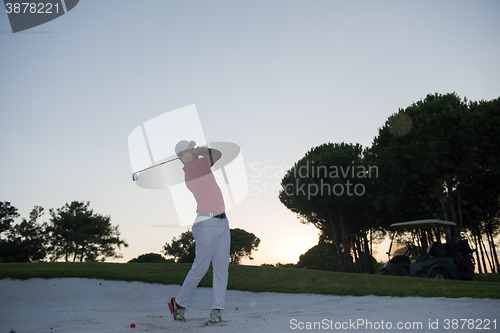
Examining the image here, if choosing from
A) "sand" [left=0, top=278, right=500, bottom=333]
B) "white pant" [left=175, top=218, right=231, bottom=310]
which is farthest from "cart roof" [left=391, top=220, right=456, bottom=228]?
"white pant" [left=175, top=218, right=231, bottom=310]

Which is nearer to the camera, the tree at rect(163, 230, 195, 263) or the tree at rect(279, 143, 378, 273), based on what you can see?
the tree at rect(279, 143, 378, 273)

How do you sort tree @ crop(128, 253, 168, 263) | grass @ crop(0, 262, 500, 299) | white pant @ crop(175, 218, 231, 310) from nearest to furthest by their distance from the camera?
white pant @ crop(175, 218, 231, 310) < grass @ crop(0, 262, 500, 299) < tree @ crop(128, 253, 168, 263)

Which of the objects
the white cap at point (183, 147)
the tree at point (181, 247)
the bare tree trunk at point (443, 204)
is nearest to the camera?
the white cap at point (183, 147)

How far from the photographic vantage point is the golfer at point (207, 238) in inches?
164

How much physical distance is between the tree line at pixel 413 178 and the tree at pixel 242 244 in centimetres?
1592

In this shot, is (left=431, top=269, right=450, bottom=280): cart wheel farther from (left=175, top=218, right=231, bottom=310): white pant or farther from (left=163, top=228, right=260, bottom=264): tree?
(left=163, top=228, right=260, bottom=264): tree

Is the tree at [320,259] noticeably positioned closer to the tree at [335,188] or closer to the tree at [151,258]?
the tree at [335,188]

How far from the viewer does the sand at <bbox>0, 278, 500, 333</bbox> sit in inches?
141

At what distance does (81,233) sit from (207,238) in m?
35.6

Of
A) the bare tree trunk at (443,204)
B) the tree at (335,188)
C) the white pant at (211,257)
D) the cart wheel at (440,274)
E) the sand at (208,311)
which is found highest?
the tree at (335,188)

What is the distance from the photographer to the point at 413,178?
2192 cm

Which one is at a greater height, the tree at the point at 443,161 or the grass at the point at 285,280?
the tree at the point at 443,161

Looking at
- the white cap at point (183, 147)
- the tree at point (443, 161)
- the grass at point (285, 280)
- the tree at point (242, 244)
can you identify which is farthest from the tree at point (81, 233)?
the white cap at point (183, 147)

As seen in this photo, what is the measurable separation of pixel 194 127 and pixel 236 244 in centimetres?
4044
